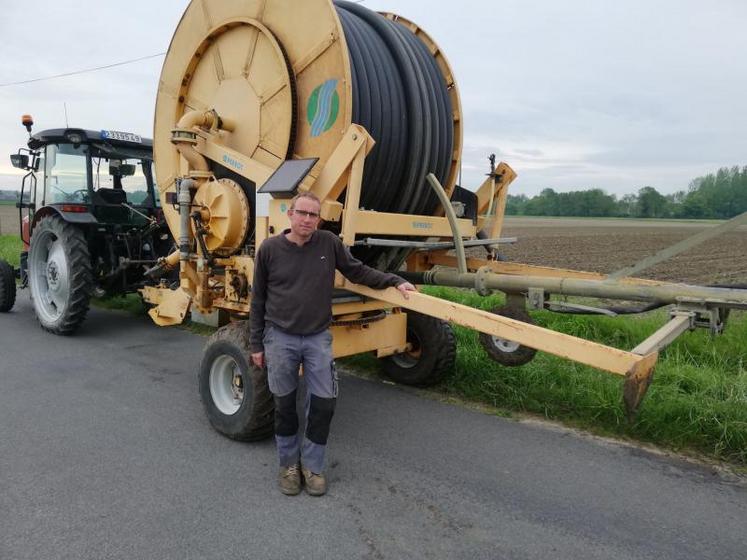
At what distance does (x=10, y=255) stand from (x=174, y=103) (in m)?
11.0

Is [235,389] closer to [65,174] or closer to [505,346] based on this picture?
[505,346]

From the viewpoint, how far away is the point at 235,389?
4.16 metres

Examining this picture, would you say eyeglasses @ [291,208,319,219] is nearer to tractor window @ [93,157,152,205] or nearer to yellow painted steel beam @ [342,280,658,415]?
yellow painted steel beam @ [342,280,658,415]

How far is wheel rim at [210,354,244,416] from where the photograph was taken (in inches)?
161

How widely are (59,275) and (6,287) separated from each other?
71.5 inches

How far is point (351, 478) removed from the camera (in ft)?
11.1

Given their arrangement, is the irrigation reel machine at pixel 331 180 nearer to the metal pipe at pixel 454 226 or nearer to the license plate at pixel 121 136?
the metal pipe at pixel 454 226

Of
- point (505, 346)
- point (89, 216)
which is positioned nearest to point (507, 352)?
point (505, 346)

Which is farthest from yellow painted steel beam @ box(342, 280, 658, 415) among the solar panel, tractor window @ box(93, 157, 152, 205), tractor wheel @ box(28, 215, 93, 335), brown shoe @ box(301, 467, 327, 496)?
tractor window @ box(93, 157, 152, 205)

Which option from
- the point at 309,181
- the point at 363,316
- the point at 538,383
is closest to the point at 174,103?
the point at 309,181

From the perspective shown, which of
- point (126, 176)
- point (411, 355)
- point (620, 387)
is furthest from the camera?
point (126, 176)

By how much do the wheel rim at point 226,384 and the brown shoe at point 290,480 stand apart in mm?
931

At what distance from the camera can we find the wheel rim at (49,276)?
6957 mm

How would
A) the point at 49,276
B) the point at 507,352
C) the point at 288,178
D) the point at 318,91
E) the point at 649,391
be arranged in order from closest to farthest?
the point at 288,178, the point at 318,91, the point at 649,391, the point at 507,352, the point at 49,276
